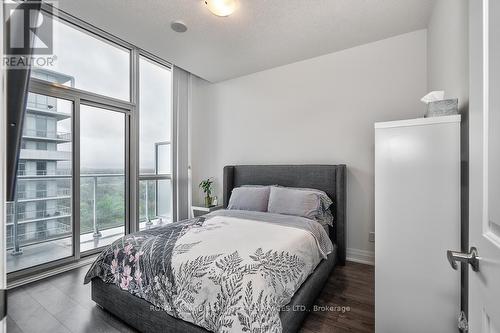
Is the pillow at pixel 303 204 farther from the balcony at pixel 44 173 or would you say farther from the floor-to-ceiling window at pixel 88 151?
the balcony at pixel 44 173

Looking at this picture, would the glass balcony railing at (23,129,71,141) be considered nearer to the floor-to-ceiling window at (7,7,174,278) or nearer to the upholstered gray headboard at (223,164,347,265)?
the floor-to-ceiling window at (7,7,174,278)

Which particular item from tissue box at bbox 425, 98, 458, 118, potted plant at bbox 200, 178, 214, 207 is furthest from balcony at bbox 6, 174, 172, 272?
tissue box at bbox 425, 98, 458, 118

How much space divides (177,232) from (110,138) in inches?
79.1

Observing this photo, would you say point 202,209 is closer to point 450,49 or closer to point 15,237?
point 15,237

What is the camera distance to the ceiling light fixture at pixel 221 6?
2.07 meters

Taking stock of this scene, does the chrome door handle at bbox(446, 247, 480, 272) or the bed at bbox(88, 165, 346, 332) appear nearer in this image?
the chrome door handle at bbox(446, 247, 480, 272)

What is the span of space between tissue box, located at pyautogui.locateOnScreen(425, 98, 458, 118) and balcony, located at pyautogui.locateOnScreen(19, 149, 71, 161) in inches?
139

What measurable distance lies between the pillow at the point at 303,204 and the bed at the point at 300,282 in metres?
0.18

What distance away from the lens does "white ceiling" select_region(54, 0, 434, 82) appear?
7.19 ft

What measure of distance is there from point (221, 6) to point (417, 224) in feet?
7.60

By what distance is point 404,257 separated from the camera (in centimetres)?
134

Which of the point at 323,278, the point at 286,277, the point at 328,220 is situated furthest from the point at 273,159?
the point at 286,277

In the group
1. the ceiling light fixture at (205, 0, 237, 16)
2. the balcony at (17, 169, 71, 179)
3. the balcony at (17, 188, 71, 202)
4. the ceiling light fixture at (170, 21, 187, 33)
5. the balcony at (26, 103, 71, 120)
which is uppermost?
the ceiling light fixture at (170, 21, 187, 33)

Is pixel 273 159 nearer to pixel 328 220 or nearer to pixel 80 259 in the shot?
pixel 328 220
